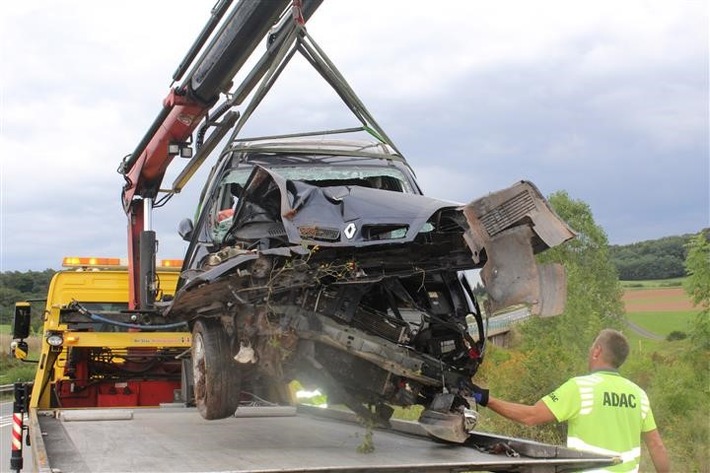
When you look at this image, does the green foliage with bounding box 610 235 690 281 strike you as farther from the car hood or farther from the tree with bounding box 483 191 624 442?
the car hood

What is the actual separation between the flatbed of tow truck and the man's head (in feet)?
1.76

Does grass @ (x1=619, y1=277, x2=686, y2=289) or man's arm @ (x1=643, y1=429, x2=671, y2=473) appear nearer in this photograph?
man's arm @ (x1=643, y1=429, x2=671, y2=473)

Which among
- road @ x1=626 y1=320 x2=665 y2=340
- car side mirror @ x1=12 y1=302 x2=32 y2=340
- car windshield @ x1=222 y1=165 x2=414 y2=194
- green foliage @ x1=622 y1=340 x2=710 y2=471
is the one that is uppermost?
car windshield @ x1=222 y1=165 x2=414 y2=194

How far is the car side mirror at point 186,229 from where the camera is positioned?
625 centimetres

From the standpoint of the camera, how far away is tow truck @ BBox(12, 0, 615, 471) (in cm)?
444

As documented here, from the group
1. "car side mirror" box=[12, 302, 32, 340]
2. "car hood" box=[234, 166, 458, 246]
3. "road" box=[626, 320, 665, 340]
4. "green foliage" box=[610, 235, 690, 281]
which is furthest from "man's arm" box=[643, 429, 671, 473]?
"green foliage" box=[610, 235, 690, 281]

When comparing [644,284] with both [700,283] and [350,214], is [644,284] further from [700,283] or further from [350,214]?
[350,214]

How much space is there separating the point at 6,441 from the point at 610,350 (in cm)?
1364

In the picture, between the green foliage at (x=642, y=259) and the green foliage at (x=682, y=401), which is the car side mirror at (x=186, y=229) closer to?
the green foliage at (x=682, y=401)

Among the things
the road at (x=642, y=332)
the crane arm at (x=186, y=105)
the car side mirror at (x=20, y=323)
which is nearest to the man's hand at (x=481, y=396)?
the crane arm at (x=186, y=105)

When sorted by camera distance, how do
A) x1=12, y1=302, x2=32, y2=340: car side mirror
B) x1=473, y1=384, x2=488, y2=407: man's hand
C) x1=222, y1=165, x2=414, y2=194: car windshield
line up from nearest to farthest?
x1=473, y1=384, x2=488, y2=407: man's hand
x1=222, y1=165, x2=414, y2=194: car windshield
x1=12, y1=302, x2=32, y2=340: car side mirror

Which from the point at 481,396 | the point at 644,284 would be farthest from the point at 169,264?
the point at 644,284

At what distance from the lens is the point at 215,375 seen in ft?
17.1

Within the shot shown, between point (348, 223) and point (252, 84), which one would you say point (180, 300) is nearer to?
point (348, 223)
